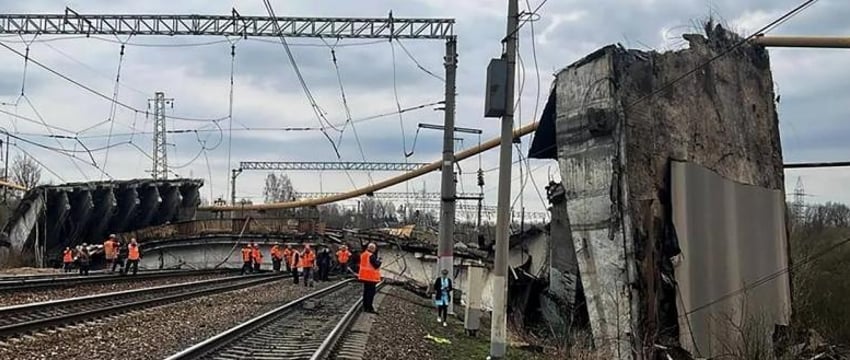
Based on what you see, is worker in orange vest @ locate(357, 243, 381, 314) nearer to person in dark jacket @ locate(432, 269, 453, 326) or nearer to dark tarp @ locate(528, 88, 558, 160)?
person in dark jacket @ locate(432, 269, 453, 326)

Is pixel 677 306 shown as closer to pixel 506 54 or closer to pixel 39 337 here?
pixel 506 54

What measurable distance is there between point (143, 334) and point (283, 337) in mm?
2083

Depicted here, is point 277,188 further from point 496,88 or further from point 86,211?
point 496,88

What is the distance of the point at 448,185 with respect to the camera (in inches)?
886

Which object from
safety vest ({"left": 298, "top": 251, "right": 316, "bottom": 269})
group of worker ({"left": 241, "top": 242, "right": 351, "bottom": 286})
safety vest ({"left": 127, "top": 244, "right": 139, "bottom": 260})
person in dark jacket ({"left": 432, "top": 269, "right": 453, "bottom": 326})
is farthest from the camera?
group of worker ({"left": 241, "top": 242, "right": 351, "bottom": 286})

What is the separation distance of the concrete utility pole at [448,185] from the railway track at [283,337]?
288cm

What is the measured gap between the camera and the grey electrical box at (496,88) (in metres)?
12.1

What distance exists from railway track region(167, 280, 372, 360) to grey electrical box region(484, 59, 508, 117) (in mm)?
4044

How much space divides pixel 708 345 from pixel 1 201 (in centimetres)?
6047

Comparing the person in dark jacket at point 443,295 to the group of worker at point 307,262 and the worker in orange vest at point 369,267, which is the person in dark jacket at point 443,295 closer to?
the worker in orange vest at point 369,267

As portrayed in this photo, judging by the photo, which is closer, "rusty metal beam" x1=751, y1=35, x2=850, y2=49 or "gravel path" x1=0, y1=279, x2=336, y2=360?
"gravel path" x1=0, y1=279, x2=336, y2=360

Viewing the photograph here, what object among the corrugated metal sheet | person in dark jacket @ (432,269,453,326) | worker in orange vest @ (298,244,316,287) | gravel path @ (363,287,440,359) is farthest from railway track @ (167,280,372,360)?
worker in orange vest @ (298,244,316,287)

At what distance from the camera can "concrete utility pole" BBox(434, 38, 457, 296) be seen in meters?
21.5

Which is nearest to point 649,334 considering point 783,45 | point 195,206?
point 783,45
